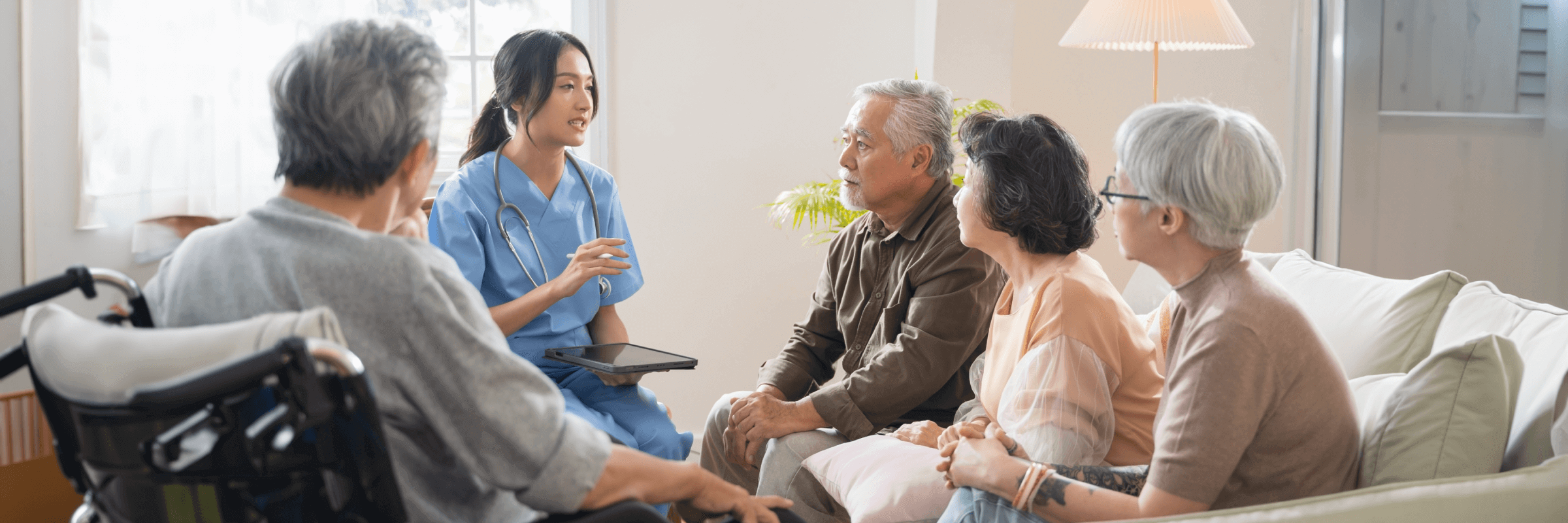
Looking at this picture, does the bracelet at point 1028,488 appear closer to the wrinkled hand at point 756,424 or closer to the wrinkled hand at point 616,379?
the wrinkled hand at point 756,424

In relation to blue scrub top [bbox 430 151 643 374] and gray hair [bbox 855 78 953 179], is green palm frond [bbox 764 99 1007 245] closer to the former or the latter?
gray hair [bbox 855 78 953 179]

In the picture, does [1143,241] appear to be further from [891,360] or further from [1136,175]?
[891,360]

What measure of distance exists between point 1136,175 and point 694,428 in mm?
2615

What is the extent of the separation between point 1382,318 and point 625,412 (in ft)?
4.52

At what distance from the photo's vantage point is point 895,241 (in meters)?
2.07

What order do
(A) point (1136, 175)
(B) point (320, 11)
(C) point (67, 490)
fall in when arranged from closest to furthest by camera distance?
(A) point (1136, 175), (C) point (67, 490), (B) point (320, 11)

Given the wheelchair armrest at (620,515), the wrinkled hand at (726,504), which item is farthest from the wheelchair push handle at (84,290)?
the wrinkled hand at (726,504)

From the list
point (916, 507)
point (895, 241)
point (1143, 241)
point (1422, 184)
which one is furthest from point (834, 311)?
point (1422, 184)

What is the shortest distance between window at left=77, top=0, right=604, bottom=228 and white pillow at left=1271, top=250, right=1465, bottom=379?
6.32 ft

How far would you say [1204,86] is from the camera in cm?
330

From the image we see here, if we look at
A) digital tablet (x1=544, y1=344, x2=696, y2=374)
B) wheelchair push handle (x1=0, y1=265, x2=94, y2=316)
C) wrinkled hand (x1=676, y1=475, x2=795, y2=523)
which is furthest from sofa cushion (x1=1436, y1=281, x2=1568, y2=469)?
wheelchair push handle (x1=0, y1=265, x2=94, y2=316)

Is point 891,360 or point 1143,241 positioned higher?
point 1143,241

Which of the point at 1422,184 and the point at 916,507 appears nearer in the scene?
the point at 916,507

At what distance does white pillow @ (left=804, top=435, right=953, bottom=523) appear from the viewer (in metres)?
1.46
